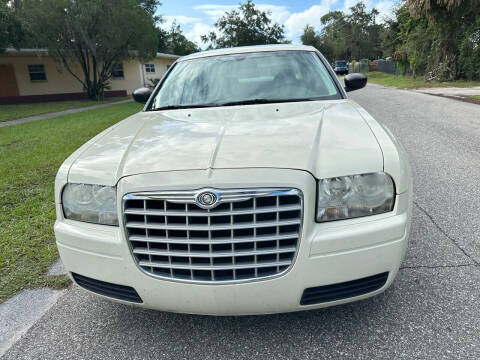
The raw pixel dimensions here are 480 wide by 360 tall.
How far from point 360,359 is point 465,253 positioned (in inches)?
58.7

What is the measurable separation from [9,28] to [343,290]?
24.0 m

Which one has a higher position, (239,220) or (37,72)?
(37,72)

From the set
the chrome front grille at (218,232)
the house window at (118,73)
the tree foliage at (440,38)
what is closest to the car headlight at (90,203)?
the chrome front grille at (218,232)

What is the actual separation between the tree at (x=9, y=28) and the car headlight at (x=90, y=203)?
72.2 ft

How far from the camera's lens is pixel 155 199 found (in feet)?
5.60

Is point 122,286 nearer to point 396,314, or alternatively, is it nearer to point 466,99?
point 396,314

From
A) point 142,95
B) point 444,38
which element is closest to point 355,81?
point 142,95

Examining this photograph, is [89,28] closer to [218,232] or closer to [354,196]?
[218,232]

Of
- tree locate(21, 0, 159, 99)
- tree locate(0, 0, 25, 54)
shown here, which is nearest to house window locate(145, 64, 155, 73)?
tree locate(21, 0, 159, 99)

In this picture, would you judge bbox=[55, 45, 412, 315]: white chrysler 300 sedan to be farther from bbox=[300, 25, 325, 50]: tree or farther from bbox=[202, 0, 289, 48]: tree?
bbox=[300, 25, 325, 50]: tree

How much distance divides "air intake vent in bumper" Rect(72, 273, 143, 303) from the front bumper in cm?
5

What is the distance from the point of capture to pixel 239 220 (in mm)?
1684

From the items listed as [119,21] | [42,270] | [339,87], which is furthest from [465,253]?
[119,21]

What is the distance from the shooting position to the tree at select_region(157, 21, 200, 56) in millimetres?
44000
